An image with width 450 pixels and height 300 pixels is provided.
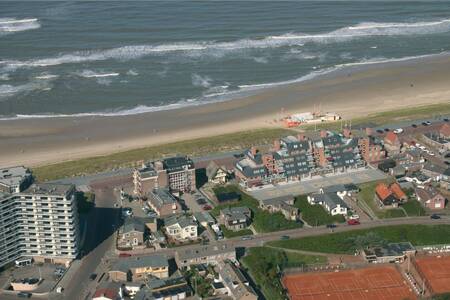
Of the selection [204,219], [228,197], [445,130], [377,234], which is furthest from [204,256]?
[445,130]

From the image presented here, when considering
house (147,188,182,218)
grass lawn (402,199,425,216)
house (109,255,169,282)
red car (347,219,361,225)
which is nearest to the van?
house (109,255,169,282)

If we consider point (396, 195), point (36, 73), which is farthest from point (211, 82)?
point (396, 195)

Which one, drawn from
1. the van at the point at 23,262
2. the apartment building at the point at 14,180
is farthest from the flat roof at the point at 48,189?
the van at the point at 23,262

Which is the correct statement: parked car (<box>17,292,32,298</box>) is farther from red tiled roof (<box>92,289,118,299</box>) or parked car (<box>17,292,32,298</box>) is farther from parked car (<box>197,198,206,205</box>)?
parked car (<box>197,198,206,205</box>)

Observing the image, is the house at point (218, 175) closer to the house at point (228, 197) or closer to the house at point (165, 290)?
the house at point (228, 197)

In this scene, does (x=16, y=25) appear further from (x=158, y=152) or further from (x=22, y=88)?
(x=158, y=152)

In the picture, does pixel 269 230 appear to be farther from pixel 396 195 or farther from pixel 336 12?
pixel 336 12
